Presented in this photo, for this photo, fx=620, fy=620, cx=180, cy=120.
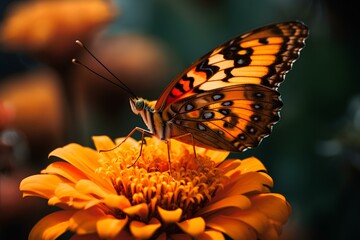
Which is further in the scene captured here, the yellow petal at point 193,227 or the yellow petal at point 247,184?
the yellow petal at point 247,184

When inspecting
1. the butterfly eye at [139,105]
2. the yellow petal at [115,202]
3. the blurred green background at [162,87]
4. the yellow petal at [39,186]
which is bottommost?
the blurred green background at [162,87]

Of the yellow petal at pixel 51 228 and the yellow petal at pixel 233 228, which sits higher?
the yellow petal at pixel 51 228

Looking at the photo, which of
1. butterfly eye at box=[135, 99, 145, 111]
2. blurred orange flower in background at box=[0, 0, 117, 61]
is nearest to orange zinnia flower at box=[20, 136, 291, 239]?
butterfly eye at box=[135, 99, 145, 111]

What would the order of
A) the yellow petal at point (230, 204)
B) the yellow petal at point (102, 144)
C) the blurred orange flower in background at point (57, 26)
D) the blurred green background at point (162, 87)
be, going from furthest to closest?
the blurred orange flower in background at point (57, 26) < the blurred green background at point (162, 87) < the yellow petal at point (102, 144) < the yellow petal at point (230, 204)

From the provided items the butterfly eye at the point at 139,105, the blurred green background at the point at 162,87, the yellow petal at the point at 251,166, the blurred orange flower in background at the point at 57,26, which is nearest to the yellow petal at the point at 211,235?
the yellow petal at the point at 251,166

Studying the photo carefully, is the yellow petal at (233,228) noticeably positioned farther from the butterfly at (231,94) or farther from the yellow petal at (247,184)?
the butterfly at (231,94)

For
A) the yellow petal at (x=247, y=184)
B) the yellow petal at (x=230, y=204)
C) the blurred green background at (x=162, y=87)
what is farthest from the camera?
the blurred green background at (x=162, y=87)

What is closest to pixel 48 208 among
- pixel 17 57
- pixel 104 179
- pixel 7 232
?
pixel 7 232
